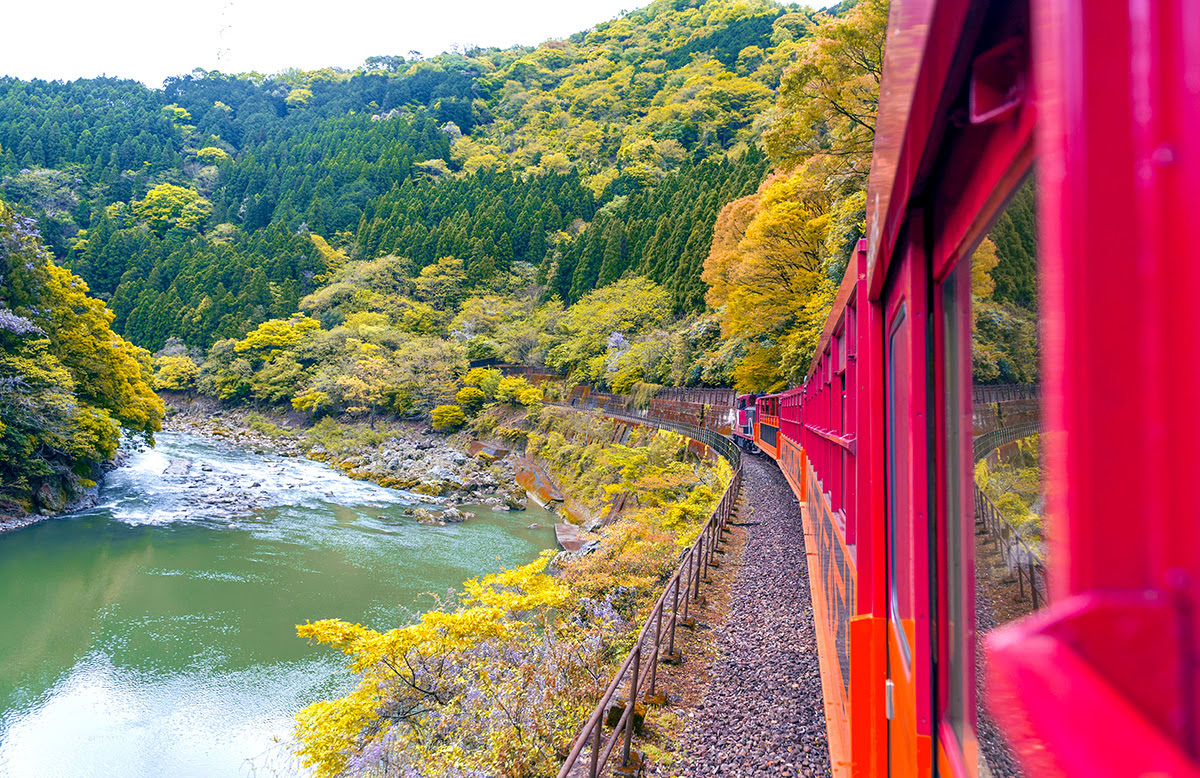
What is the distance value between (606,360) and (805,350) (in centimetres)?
1934

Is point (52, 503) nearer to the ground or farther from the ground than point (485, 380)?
nearer to the ground

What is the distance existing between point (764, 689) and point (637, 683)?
4.86ft

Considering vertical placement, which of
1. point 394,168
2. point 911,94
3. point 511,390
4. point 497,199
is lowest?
point 911,94

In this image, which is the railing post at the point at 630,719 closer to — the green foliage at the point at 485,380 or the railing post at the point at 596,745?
the railing post at the point at 596,745

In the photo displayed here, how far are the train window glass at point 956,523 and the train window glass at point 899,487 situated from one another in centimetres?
25

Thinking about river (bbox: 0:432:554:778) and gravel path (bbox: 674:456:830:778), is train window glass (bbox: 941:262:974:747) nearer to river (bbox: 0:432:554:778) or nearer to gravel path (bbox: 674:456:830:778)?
gravel path (bbox: 674:456:830:778)

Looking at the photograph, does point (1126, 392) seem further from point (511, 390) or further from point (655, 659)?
point (511, 390)

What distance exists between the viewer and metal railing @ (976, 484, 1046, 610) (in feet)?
3.19

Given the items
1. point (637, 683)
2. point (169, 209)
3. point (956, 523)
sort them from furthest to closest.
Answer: point (169, 209) → point (637, 683) → point (956, 523)

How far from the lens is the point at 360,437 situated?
122 feet

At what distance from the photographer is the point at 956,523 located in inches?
61.6

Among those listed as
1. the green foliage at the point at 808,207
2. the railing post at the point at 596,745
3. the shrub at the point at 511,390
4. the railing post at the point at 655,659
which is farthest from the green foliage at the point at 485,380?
the railing post at the point at 596,745

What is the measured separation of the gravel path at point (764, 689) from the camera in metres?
5.34

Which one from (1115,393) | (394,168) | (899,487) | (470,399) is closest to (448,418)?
(470,399)
